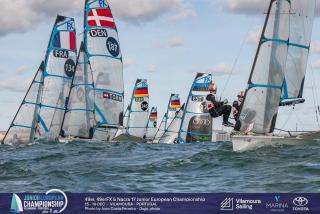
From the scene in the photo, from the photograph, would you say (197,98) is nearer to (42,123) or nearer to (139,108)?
(139,108)

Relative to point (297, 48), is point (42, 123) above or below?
below

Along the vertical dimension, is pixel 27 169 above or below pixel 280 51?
below

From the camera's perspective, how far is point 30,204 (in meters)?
6.91

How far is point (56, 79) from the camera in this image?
39094 millimetres

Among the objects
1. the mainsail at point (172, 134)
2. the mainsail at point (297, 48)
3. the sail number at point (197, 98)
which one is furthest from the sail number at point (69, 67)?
the mainsail at point (297, 48)

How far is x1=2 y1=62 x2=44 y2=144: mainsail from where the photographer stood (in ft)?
122

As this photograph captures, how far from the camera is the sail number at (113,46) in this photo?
3844 cm

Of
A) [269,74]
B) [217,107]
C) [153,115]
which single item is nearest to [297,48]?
Answer: [269,74]

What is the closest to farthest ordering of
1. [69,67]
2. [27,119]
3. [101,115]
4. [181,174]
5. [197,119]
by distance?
[181,174] < [27,119] < [101,115] < [69,67] < [197,119]

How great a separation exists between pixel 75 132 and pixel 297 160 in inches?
933

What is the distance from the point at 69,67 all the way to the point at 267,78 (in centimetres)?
2055

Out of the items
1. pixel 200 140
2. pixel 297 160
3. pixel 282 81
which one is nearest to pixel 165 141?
pixel 200 140

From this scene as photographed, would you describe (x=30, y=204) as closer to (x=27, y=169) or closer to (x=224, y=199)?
(x=224, y=199)

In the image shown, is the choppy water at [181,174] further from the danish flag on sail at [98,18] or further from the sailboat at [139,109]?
the sailboat at [139,109]
